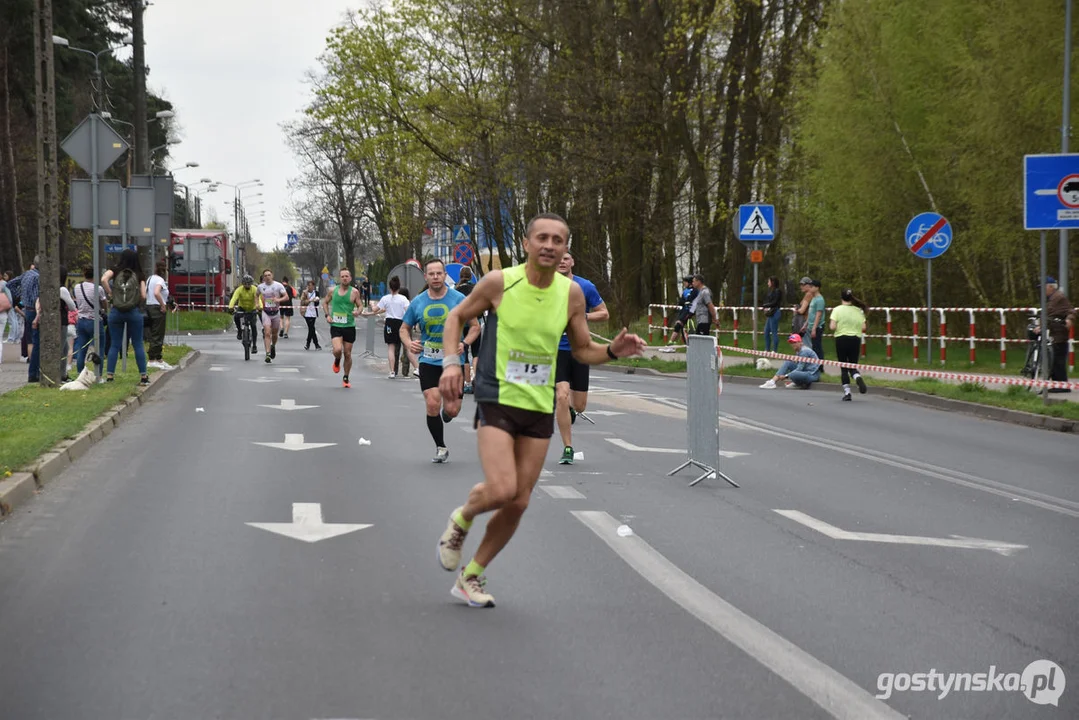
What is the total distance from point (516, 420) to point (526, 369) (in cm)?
23

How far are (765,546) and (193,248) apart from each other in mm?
52147

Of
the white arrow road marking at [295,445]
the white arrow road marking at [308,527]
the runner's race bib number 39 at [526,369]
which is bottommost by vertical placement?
the white arrow road marking at [295,445]

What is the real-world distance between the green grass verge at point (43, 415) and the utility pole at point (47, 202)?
49 cm

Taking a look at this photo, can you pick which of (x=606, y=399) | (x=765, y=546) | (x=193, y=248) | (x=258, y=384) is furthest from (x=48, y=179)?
(x=193, y=248)

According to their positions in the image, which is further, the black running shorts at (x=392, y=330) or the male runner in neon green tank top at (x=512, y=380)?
the black running shorts at (x=392, y=330)

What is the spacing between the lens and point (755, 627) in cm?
638

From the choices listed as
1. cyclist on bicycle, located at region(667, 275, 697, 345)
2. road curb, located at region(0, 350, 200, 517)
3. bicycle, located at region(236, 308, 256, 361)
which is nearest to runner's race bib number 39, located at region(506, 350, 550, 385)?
road curb, located at region(0, 350, 200, 517)

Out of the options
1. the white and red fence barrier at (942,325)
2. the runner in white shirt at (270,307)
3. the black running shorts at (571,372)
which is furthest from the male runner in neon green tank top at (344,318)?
the black running shorts at (571,372)

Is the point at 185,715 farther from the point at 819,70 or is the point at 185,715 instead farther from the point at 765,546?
the point at 819,70

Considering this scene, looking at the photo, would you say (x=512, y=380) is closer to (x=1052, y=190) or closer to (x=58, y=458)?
(x=58, y=458)

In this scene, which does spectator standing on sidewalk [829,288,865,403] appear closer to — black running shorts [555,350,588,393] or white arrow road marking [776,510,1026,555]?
black running shorts [555,350,588,393]

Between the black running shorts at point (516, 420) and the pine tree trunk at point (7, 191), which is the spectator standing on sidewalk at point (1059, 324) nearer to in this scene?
the black running shorts at point (516, 420)

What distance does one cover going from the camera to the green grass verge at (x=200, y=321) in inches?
2072

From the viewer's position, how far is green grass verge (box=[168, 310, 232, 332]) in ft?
173
